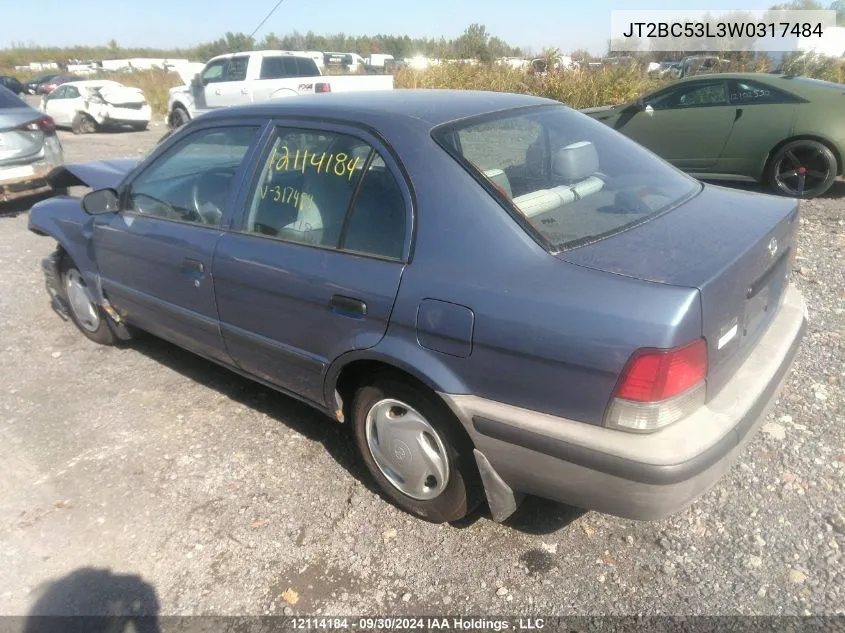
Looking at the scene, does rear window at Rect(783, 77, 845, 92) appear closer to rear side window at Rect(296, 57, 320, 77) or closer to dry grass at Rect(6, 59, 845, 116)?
dry grass at Rect(6, 59, 845, 116)

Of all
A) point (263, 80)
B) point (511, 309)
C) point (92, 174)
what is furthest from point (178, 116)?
point (511, 309)

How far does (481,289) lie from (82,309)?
352 centimetres

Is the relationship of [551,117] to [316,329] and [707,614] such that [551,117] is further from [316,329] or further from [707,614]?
[707,614]

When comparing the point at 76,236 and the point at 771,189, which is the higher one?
the point at 76,236

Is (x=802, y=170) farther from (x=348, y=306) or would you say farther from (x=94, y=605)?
(x=94, y=605)

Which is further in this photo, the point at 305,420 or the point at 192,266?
the point at 305,420

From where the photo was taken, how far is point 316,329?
2.70m

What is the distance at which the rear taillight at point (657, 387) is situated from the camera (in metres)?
1.88

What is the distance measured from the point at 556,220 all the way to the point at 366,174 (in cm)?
79

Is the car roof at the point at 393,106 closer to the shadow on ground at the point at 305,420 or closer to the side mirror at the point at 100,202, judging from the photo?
the side mirror at the point at 100,202

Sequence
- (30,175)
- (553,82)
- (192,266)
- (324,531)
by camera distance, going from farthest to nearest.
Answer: (553,82)
(30,175)
(192,266)
(324,531)

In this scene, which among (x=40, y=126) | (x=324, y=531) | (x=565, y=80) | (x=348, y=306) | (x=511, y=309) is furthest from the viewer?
(x=565, y=80)

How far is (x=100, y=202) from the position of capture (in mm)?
3643

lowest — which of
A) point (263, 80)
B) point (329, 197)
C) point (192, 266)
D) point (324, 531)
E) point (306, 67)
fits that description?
point (324, 531)
